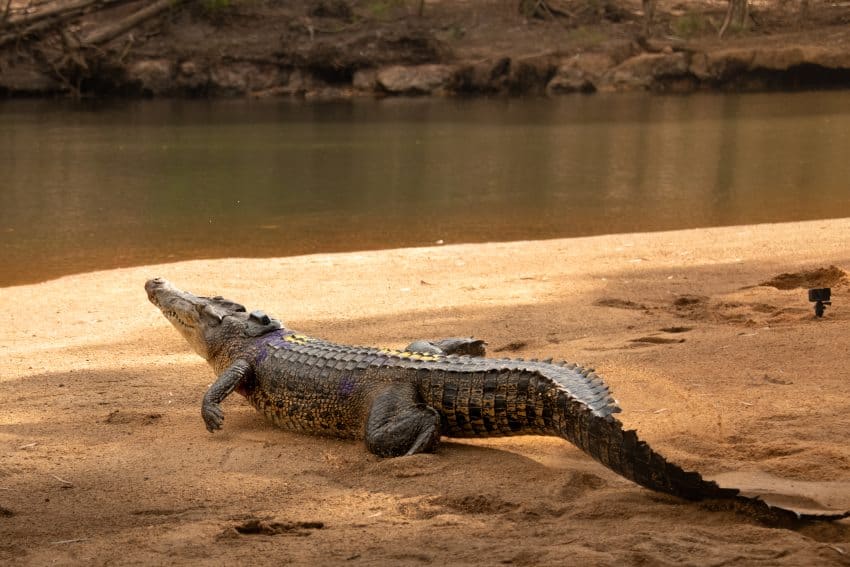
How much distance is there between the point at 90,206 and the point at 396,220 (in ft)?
15.1

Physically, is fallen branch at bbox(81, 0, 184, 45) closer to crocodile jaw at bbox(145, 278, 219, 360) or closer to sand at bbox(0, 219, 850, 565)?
sand at bbox(0, 219, 850, 565)

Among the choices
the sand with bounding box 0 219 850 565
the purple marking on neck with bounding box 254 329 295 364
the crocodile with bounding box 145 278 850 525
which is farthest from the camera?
the purple marking on neck with bounding box 254 329 295 364

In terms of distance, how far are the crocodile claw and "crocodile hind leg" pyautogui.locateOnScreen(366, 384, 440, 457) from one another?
0.74 metres

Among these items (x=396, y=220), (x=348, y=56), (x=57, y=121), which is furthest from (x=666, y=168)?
(x=348, y=56)

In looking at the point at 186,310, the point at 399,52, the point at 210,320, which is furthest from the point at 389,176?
the point at 399,52

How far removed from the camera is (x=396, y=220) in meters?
13.6

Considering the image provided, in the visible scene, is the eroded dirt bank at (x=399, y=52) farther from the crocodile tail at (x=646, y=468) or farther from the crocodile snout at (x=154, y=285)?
the crocodile tail at (x=646, y=468)

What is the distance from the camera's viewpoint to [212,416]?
178 inches

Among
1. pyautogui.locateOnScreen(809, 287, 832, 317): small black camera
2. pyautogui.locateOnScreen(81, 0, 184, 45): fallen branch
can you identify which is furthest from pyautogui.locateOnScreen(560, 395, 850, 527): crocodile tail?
pyautogui.locateOnScreen(81, 0, 184, 45): fallen branch

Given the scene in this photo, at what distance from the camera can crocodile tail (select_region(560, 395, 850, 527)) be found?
3.10 metres

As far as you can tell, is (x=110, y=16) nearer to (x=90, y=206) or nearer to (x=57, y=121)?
(x=57, y=121)

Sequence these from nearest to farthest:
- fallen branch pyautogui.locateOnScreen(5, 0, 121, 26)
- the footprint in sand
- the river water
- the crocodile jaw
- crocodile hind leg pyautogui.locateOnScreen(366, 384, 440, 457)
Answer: crocodile hind leg pyautogui.locateOnScreen(366, 384, 440, 457), the crocodile jaw, the footprint in sand, the river water, fallen branch pyautogui.locateOnScreen(5, 0, 121, 26)

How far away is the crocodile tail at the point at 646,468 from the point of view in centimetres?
310

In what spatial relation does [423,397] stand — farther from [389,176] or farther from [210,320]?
[389,176]
